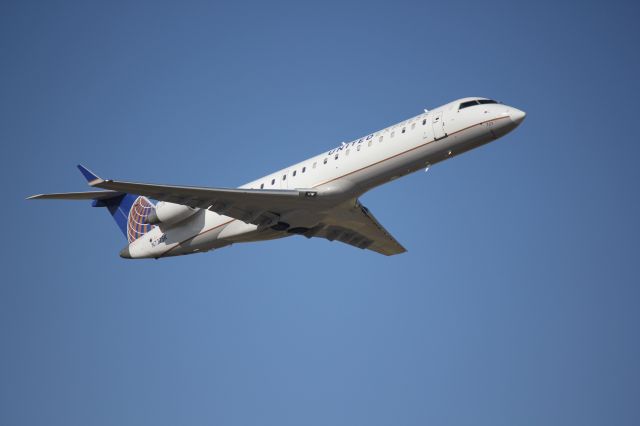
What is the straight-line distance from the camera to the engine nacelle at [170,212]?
2122 centimetres

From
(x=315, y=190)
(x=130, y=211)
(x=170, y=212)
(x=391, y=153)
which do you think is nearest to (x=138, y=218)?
(x=130, y=211)

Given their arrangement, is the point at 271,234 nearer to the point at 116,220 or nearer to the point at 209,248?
the point at 209,248

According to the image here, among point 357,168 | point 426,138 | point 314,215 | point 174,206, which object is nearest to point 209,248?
point 174,206

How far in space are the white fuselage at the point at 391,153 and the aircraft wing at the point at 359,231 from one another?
0.84 meters

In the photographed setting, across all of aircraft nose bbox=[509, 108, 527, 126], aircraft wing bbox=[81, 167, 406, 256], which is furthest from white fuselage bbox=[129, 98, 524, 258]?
aircraft wing bbox=[81, 167, 406, 256]

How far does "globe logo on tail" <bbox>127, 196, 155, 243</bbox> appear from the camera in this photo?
76.2 feet

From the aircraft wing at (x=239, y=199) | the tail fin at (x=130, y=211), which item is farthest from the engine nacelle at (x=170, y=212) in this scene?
the aircraft wing at (x=239, y=199)

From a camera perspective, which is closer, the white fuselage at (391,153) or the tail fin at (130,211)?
the white fuselage at (391,153)

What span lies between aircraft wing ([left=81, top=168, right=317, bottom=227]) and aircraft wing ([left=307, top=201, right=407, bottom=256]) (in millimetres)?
1318

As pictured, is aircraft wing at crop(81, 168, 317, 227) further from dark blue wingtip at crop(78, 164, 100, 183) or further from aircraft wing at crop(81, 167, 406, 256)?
dark blue wingtip at crop(78, 164, 100, 183)

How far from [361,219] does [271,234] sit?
8.43ft

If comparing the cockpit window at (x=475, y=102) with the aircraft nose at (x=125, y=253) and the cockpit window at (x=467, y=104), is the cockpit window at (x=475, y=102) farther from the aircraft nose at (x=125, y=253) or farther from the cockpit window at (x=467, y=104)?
the aircraft nose at (x=125, y=253)

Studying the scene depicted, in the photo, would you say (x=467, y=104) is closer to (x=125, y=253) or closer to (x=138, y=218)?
(x=138, y=218)

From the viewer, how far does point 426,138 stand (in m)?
18.6
